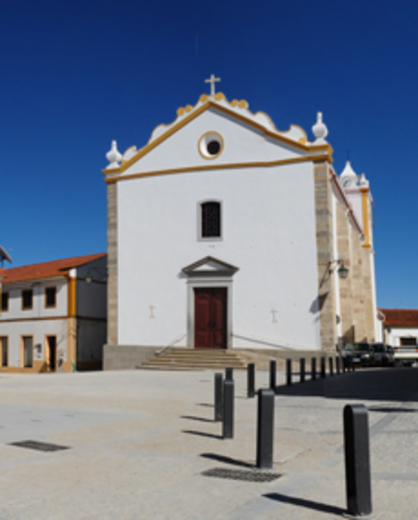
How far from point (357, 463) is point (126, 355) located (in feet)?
76.9

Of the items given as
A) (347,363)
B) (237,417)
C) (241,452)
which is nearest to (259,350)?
(347,363)

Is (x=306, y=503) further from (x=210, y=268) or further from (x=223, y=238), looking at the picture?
(x=223, y=238)

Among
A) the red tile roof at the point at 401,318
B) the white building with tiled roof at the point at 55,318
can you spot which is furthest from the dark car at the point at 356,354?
the red tile roof at the point at 401,318

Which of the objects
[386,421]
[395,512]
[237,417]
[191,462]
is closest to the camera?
[395,512]

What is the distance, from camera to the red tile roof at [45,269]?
32844mm

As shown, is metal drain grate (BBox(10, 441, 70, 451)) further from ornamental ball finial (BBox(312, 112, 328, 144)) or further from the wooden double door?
ornamental ball finial (BBox(312, 112, 328, 144))

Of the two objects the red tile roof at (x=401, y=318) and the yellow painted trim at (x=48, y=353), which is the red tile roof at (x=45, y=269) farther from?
the red tile roof at (x=401, y=318)

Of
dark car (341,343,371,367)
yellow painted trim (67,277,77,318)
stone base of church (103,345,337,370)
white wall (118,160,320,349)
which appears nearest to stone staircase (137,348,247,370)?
stone base of church (103,345,337,370)

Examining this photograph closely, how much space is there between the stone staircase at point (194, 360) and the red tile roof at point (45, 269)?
8.88 meters

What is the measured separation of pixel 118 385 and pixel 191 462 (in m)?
10.4

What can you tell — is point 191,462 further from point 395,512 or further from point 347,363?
point 347,363

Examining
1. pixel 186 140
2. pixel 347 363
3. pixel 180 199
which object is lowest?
pixel 347 363

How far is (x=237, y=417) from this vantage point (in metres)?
9.89

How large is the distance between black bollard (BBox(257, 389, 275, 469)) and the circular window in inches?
848
